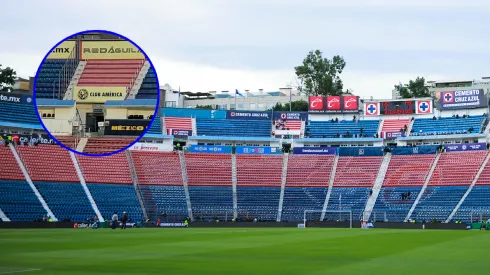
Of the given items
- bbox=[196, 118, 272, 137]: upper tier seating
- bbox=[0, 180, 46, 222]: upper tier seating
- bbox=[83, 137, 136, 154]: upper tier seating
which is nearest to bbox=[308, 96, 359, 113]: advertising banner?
bbox=[196, 118, 272, 137]: upper tier seating

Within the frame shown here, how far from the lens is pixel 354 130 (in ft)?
322

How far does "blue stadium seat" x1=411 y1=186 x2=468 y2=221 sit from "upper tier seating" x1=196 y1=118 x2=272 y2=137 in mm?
24950

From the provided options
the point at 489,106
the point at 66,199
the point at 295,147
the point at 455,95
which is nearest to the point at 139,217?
the point at 66,199

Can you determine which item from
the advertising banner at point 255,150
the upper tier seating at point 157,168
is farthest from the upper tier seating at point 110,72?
the advertising banner at point 255,150

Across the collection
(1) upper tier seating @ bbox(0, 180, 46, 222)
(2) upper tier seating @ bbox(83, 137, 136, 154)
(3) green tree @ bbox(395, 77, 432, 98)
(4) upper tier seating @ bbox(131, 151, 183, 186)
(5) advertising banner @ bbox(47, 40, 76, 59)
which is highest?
(3) green tree @ bbox(395, 77, 432, 98)

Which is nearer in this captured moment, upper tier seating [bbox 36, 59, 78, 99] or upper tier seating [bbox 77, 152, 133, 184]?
upper tier seating [bbox 36, 59, 78, 99]

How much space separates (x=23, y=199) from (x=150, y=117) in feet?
181

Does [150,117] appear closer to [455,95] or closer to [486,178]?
[486,178]

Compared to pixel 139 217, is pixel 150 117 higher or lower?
higher

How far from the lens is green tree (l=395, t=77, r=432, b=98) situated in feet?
435

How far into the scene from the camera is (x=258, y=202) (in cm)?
8312

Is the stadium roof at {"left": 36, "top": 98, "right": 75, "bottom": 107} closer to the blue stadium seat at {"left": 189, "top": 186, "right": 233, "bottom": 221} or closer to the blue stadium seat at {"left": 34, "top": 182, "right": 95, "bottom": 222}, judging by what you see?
the blue stadium seat at {"left": 34, "top": 182, "right": 95, "bottom": 222}

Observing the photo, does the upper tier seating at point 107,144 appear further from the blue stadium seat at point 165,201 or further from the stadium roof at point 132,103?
the blue stadium seat at point 165,201

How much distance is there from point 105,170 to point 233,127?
2259 cm
